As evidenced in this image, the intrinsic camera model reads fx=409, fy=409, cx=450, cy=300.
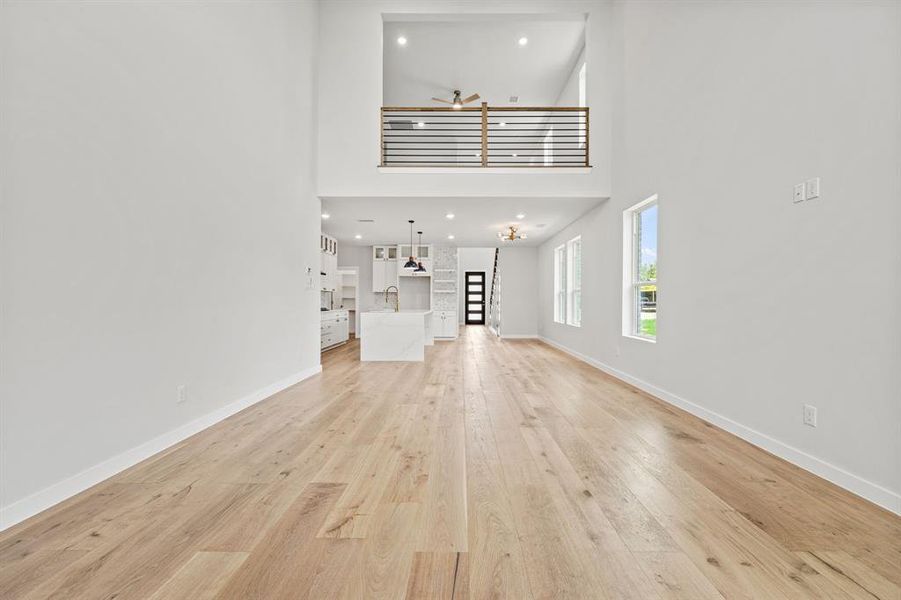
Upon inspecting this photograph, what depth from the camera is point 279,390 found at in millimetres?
4188

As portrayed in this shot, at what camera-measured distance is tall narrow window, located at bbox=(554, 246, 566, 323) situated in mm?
8391

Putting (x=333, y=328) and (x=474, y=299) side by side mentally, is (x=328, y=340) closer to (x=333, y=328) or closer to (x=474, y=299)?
(x=333, y=328)

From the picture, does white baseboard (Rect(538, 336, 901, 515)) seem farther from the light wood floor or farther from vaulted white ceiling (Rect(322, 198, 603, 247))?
vaulted white ceiling (Rect(322, 198, 603, 247))

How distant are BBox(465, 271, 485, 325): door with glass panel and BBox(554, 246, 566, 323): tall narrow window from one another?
8454 millimetres

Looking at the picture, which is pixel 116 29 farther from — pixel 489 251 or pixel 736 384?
pixel 489 251

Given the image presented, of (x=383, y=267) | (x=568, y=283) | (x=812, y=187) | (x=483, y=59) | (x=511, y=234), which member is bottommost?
(x=568, y=283)

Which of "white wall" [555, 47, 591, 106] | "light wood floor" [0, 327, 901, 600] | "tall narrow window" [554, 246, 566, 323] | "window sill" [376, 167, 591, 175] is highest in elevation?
"white wall" [555, 47, 591, 106]

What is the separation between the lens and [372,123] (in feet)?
16.9

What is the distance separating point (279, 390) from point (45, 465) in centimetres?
236

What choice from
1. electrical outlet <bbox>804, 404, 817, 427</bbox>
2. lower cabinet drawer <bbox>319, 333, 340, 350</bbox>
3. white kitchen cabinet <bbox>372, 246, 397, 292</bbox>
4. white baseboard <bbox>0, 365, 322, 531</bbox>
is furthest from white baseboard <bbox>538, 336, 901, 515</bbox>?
white kitchen cabinet <bbox>372, 246, 397, 292</bbox>

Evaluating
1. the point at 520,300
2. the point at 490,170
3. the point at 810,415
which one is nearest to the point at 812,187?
the point at 810,415

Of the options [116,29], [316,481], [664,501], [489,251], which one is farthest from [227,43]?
[489,251]

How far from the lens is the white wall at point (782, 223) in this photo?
76.8 inches

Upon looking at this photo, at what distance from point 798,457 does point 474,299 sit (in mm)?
14938
